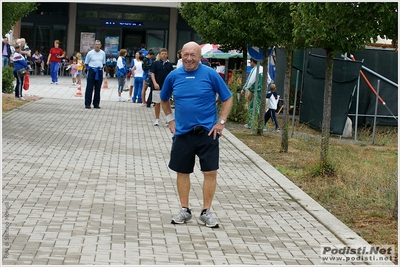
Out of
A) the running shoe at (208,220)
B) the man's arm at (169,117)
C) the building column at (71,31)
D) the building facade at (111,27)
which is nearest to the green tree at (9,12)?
the man's arm at (169,117)

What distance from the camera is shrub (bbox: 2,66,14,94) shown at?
2477 cm

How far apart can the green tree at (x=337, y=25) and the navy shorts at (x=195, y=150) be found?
8.61 ft

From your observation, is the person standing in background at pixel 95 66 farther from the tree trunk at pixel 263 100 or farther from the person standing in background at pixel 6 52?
the tree trunk at pixel 263 100

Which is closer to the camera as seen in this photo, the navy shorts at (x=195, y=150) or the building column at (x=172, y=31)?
the navy shorts at (x=195, y=150)

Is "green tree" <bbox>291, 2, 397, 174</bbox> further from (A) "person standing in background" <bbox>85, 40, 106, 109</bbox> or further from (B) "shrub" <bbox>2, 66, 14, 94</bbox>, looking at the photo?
(B) "shrub" <bbox>2, 66, 14, 94</bbox>

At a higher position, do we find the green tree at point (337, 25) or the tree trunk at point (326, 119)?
the green tree at point (337, 25)

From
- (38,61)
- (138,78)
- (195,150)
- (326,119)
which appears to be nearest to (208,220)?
(195,150)

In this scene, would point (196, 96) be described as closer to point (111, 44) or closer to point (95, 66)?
point (95, 66)

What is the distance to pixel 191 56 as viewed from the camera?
8.20 meters

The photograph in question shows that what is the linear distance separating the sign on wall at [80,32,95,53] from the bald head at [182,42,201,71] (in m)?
43.4

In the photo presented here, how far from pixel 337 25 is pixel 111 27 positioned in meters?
41.7

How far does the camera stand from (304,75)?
2111cm

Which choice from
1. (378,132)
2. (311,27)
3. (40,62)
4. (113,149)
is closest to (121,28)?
(40,62)

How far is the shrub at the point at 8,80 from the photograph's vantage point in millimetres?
24766
